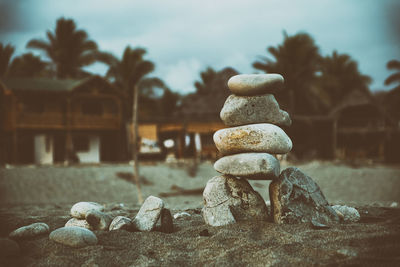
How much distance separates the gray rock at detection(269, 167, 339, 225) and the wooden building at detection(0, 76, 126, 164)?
19.6 metres

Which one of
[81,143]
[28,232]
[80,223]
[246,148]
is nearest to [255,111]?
[246,148]

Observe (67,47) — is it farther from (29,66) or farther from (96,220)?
(96,220)

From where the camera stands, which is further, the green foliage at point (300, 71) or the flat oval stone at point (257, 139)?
the green foliage at point (300, 71)

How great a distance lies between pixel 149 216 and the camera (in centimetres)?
552

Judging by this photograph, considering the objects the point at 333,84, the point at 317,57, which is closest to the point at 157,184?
the point at 317,57

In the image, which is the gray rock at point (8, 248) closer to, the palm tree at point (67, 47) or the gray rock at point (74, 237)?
the gray rock at point (74, 237)

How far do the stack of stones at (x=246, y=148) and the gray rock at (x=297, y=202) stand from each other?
173mm

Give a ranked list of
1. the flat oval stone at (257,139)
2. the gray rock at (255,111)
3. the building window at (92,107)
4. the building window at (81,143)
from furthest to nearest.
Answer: the building window at (92,107), the building window at (81,143), the gray rock at (255,111), the flat oval stone at (257,139)

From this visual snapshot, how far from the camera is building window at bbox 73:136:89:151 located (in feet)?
85.8

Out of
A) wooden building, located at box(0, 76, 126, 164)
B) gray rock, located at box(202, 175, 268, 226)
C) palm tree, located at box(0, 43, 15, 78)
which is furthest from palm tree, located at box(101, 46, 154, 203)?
gray rock, located at box(202, 175, 268, 226)

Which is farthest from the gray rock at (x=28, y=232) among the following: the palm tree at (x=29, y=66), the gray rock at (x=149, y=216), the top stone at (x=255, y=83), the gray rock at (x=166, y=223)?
the palm tree at (x=29, y=66)

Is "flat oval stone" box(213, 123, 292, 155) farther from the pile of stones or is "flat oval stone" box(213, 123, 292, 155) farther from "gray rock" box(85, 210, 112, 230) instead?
Result: "gray rock" box(85, 210, 112, 230)

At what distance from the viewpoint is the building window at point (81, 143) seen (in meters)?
26.2

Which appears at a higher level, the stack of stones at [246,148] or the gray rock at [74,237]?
the stack of stones at [246,148]
